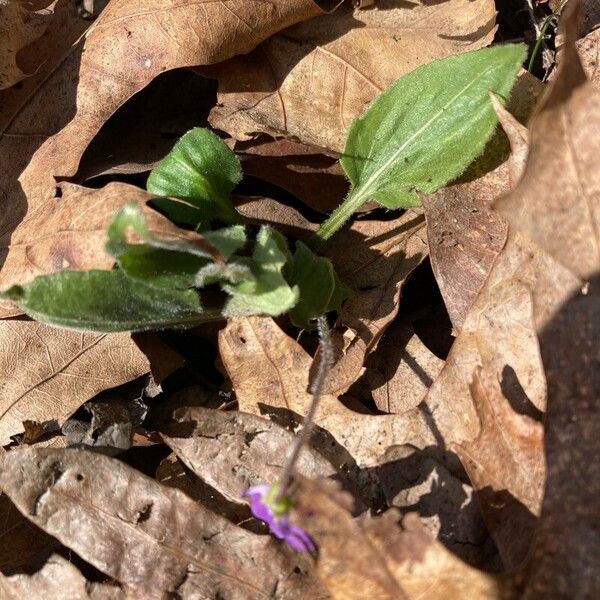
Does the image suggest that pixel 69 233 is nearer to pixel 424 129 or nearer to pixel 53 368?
pixel 53 368

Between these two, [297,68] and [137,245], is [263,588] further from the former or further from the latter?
[297,68]

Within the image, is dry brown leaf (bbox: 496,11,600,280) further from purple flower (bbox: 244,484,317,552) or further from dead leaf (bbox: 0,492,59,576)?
dead leaf (bbox: 0,492,59,576)

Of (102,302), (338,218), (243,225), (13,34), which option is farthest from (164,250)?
(13,34)

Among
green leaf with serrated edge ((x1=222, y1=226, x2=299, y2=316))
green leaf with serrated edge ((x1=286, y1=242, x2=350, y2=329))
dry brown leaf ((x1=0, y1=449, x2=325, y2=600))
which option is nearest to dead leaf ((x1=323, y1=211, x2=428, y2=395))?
green leaf with serrated edge ((x1=286, y1=242, x2=350, y2=329))

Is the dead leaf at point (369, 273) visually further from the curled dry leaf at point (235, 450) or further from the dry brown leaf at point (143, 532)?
the dry brown leaf at point (143, 532)

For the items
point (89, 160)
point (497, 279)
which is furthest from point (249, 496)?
point (89, 160)

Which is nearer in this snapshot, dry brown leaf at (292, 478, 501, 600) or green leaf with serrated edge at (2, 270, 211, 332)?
dry brown leaf at (292, 478, 501, 600)
